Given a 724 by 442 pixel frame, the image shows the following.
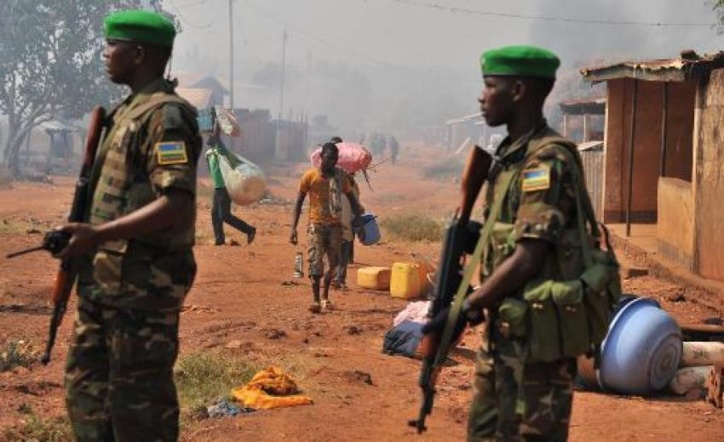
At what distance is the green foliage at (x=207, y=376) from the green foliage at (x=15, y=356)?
3.90 feet

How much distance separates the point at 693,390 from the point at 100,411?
4511mm

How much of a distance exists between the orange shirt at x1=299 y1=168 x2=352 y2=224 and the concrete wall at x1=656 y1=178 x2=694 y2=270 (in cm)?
408

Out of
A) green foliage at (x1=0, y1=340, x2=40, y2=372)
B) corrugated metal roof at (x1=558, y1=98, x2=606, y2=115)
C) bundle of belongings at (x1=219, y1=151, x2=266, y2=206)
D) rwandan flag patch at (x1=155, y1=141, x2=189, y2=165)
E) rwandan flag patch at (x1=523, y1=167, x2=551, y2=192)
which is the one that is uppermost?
corrugated metal roof at (x1=558, y1=98, x2=606, y2=115)

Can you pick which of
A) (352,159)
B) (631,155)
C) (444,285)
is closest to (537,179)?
(444,285)

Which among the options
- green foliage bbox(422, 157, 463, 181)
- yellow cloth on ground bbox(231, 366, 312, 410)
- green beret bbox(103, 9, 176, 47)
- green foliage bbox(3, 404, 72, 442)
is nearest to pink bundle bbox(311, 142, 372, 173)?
yellow cloth on ground bbox(231, 366, 312, 410)

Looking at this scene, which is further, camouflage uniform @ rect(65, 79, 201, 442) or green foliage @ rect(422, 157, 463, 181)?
green foliage @ rect(422, 157, 463, 181)

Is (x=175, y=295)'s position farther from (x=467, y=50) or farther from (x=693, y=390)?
(x=467, y=50)

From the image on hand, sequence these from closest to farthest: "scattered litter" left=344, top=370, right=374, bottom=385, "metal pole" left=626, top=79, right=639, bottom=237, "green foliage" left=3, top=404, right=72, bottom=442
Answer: "green foliage" left=3, top=404, right=72, bottom=442
"scattered litter" left=344, top=370, right=374, bottom=385
"metal pole" left=626, top=79, right=639, bottom=237

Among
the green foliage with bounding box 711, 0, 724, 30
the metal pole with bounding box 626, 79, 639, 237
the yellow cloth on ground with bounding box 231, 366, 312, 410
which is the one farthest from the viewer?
the green foliage with bounding box 711, 0, 724, 30

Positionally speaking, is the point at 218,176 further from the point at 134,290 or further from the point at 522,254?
the point at 522,254

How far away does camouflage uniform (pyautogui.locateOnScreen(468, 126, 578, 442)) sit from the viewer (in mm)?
3258

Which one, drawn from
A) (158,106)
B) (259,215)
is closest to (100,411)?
(158,106)

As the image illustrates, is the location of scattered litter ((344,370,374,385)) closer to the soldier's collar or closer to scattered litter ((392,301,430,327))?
scattered litter ((392,301,430,327))

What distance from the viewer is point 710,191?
10.7m
